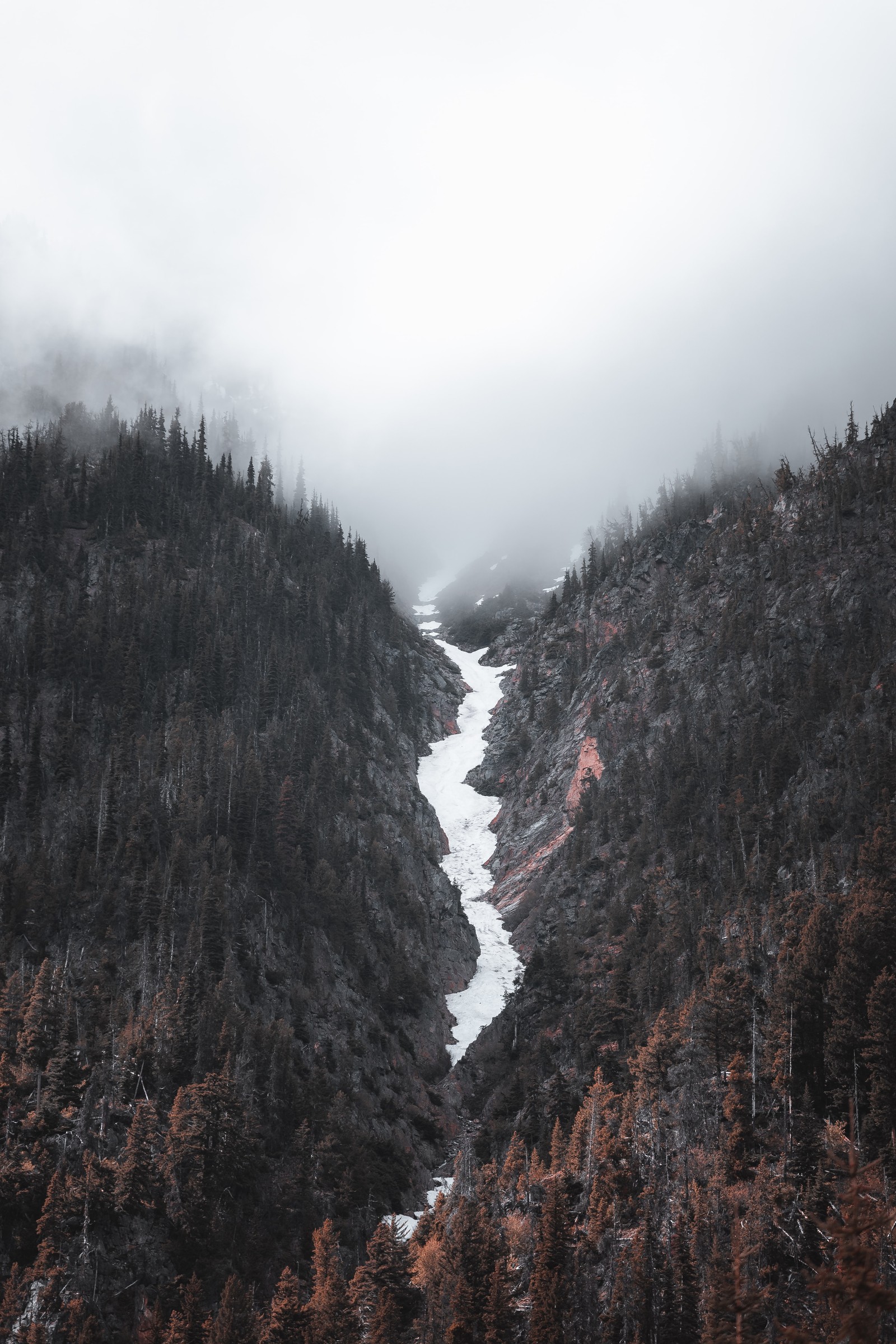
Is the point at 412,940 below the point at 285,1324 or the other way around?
the other way around

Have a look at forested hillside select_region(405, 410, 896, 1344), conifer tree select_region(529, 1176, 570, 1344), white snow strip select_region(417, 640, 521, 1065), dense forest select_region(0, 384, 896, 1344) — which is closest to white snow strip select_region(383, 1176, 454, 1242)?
dense forest select_region(0, 384, 896, 1344)

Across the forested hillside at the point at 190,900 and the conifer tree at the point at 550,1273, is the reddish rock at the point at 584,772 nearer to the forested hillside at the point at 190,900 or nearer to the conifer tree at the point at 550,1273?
the forested hillside at the point at 190,900

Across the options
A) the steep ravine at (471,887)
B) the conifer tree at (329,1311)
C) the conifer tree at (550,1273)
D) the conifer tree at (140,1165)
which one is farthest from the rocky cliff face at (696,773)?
the conifer tree at (140,1165)

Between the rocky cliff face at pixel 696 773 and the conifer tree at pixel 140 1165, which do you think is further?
the rocky cliff face at pixel 696 773

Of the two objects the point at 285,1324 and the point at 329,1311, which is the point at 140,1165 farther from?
the point at 329,1311

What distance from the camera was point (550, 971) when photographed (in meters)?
118

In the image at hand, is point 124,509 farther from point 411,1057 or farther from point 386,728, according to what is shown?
point 411,1057

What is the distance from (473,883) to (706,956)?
73434 millimetres

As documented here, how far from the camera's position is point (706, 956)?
93188mm

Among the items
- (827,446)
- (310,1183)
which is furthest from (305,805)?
(827,446)

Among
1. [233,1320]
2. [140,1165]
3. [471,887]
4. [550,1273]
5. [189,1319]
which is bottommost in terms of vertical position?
[189,1319]

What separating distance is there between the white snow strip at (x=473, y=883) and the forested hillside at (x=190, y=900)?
3.52 metres

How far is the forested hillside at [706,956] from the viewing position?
55156 millimetres

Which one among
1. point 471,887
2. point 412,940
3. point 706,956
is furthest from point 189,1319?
point 471,887
